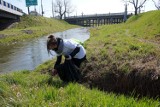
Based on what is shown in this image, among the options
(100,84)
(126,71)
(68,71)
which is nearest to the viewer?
(68,71)

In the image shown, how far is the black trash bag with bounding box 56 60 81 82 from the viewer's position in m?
6.88

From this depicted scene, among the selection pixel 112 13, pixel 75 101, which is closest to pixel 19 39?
pixel 75 101

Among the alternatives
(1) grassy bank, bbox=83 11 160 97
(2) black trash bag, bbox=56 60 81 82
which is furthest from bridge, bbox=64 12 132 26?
(2) black trash bag, bbox=56 60 81 82

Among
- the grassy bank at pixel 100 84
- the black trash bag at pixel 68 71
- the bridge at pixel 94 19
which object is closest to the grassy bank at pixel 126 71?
the grassy bank at pixel 100 84

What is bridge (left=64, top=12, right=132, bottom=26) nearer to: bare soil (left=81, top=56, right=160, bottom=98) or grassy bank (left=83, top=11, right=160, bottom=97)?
grassy bank (left=83, top=11, right=160, bottom=97)

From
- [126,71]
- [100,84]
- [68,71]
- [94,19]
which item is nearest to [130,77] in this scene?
[126,71]

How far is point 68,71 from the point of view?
273 inches

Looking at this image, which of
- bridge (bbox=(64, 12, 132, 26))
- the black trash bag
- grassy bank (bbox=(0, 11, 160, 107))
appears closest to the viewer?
grassy bank (bbox=(0, 11, 160, 107))

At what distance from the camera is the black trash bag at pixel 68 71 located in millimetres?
6881

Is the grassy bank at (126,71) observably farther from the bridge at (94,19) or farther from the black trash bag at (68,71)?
the bridge at (94,19)

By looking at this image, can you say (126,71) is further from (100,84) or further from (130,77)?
(100,84)

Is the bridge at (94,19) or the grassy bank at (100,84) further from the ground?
the bridge at (94,19)

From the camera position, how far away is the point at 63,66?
22.7 ft

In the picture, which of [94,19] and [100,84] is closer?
A: [100,84]
